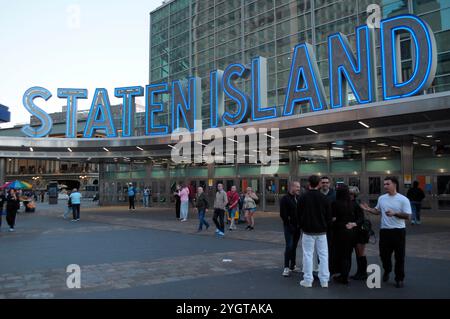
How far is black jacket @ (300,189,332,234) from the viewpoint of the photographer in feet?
22.2

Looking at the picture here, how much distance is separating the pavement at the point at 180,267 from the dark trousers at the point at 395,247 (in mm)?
281

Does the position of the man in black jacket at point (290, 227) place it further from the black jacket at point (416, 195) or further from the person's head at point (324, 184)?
the black jacket at point (416, 195)

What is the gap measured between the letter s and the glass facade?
12374 mm

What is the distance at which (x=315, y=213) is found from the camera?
6820 mm

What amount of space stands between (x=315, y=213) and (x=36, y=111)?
83.6 feet

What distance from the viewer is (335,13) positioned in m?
27.8

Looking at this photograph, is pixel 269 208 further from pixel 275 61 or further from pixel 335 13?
pixel 335 13

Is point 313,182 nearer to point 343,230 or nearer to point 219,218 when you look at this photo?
point 343,230

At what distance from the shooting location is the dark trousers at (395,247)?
21.9 feet

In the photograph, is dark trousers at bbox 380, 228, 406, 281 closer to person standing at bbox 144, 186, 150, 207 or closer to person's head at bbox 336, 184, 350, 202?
person's head at bbox 336, 184, 350, 202

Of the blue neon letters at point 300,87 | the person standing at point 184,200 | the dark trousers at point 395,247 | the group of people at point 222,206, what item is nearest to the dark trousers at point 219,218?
the group of people at point 222,206

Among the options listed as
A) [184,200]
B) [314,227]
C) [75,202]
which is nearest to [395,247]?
[314,227]
